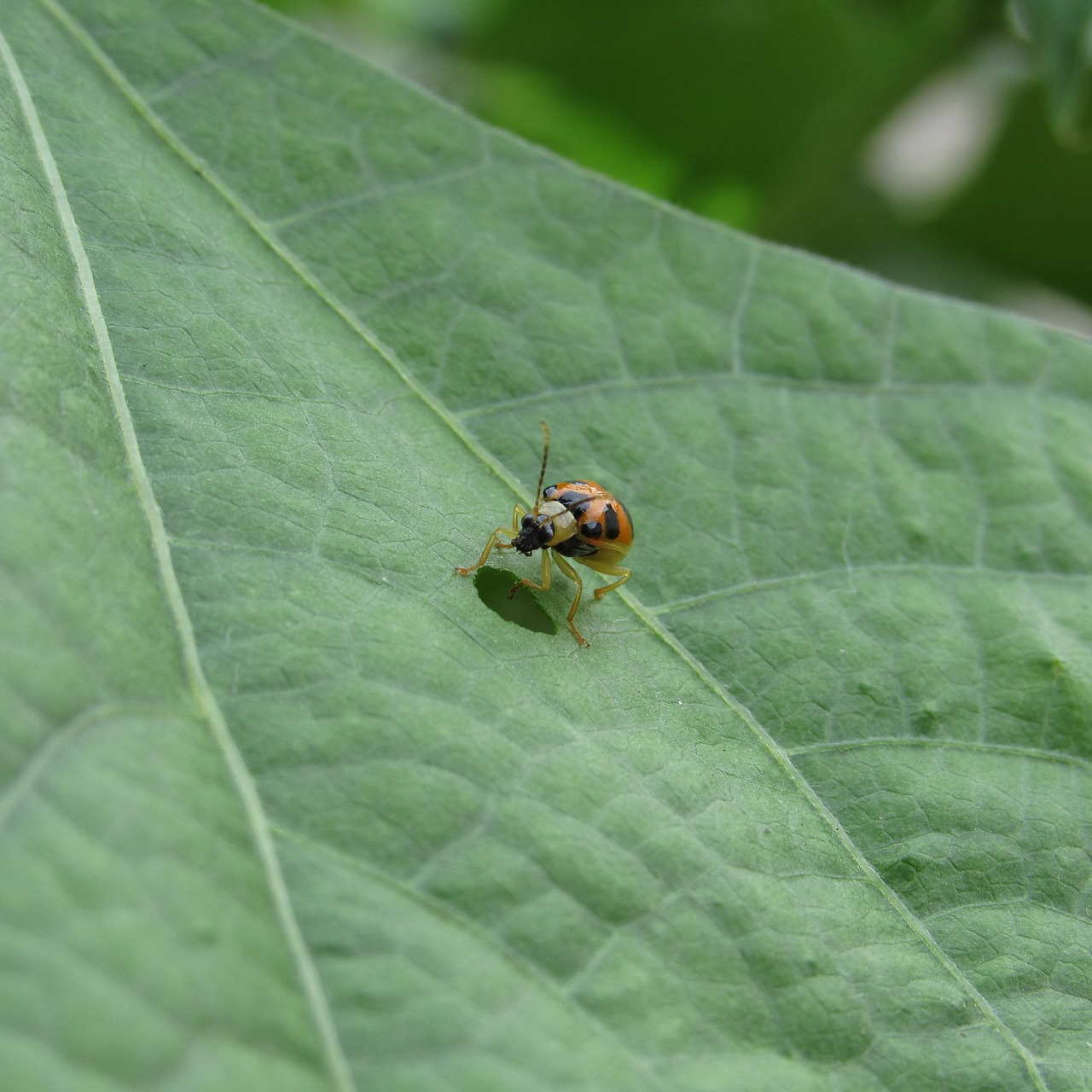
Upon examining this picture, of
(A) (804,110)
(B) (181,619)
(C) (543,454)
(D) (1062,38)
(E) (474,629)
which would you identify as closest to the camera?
(B) (181,619)

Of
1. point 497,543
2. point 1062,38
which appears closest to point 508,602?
point 497,543

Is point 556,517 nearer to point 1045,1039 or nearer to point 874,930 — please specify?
point 874,930

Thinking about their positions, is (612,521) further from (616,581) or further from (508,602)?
(508,602)

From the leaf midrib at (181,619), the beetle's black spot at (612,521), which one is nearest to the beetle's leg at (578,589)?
the beetle's black spot at (612,521)

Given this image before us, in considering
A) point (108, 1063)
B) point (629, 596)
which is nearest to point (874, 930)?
point (629, 596)

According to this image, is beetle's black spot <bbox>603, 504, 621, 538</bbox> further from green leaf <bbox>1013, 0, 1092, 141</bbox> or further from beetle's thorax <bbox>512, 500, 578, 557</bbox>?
green leaf <bbox>1013, 0, 1092, 141</bbox>

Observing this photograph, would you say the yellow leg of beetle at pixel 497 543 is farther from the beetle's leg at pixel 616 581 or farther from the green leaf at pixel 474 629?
the beetle's leg at pixel 616 581

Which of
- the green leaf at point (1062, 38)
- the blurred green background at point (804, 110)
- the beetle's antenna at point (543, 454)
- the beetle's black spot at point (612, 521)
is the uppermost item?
the blurred green background at point (804, 110)

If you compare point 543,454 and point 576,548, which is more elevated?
point 543,454

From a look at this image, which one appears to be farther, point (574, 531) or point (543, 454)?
point (543, 454)
